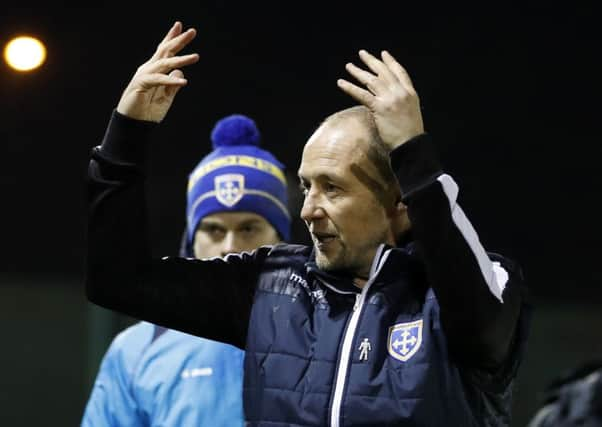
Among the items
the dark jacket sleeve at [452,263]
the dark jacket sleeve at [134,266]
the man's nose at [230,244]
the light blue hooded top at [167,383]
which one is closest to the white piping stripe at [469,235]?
the dark jacket sleeve at [452,263]

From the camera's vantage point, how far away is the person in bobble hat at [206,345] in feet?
7.87

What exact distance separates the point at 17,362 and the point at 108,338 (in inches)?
13.8

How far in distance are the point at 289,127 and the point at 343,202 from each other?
237 cm

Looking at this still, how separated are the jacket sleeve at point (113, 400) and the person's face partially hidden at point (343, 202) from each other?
0.76 m

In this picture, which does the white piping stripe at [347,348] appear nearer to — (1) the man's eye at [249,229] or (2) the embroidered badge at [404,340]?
(2) the embroidered badge at [404,340]

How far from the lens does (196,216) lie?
9.00 ft

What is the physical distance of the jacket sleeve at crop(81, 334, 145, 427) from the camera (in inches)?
97.8

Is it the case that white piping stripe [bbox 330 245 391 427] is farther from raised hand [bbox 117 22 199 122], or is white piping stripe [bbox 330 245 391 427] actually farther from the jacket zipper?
raised hand [bbox 117 22 199 122]

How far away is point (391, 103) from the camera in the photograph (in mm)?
1785

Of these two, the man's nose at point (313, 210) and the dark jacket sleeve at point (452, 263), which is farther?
the man's nose at point (313, 210)

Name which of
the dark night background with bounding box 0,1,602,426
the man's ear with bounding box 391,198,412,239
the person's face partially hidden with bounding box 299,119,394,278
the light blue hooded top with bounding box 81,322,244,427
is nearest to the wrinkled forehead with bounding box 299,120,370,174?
the person's face partially hidden with bounding box 299,119,394,278

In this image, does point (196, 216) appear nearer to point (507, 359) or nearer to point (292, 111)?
point (507, 359)

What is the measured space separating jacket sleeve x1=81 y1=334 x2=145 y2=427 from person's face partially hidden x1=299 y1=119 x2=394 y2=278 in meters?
0.76

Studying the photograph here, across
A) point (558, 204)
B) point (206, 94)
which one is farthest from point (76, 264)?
point (558, 204)
